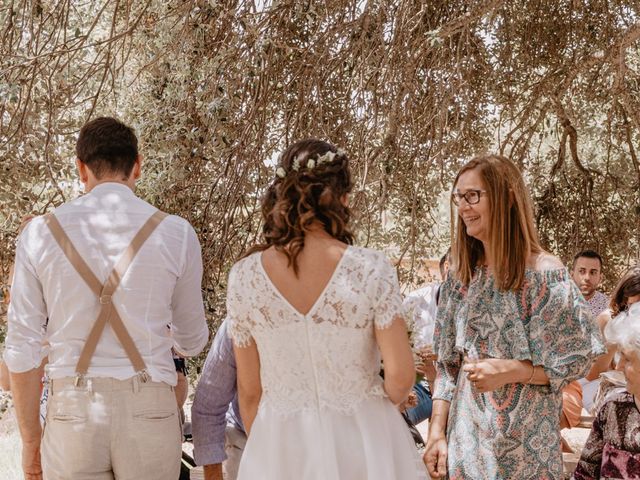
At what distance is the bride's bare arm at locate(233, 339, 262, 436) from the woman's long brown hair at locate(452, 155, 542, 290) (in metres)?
0.78

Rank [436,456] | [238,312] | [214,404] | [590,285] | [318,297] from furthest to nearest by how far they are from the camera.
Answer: [590,285] → [214,404] → [436,456] → [238,312] → [318,297]

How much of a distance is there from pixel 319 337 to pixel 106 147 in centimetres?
103

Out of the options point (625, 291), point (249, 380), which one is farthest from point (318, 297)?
point (625, 291)

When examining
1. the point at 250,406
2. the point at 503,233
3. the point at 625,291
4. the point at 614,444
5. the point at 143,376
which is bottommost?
the point at 614,444

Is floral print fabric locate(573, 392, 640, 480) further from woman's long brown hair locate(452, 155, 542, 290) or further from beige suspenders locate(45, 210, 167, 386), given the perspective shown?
beige suspenders locate(45, 210, 167, 386)

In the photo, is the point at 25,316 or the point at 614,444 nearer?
the point at 25,316

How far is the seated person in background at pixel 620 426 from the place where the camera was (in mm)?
3260

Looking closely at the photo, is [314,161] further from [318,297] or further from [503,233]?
[503,233]

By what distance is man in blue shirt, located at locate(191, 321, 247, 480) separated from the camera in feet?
10.6

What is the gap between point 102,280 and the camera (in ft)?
9.62

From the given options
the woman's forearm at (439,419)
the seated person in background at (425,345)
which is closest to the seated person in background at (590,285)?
the seated person in background at (425,345)

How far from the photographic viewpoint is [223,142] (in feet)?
18.1

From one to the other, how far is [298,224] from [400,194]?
183 inches

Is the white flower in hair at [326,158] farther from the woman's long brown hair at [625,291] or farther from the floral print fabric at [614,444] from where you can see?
the woman's long brown hair at [625,291]
